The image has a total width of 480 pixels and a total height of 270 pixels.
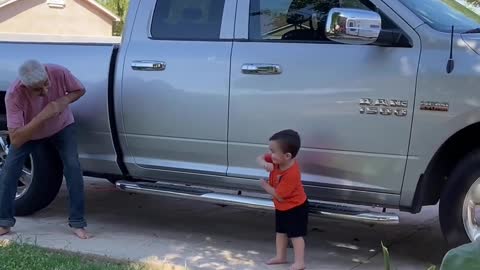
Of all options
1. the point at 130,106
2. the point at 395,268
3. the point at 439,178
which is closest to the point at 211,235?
the point at 130,106

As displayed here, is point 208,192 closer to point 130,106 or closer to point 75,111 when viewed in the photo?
point 130,106

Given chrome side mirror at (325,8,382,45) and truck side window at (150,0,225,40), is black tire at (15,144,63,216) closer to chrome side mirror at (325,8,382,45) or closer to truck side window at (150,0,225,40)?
truck side window at (150,0,225,40)

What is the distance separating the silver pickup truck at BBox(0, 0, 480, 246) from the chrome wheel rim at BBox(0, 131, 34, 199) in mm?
22

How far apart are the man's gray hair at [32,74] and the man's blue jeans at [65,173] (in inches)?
19.0

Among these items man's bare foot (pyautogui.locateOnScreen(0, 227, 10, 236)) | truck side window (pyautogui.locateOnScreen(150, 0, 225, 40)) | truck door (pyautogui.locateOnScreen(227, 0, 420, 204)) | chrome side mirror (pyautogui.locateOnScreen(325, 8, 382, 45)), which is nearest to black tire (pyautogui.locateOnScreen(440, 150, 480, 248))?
truck door (pyautogui.locateOnScreen(227, 0, 420, 204))

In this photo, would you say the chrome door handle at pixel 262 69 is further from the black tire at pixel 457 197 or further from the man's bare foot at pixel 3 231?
the man's bare foot at pixel 3 231

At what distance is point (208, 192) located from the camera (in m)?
5.04

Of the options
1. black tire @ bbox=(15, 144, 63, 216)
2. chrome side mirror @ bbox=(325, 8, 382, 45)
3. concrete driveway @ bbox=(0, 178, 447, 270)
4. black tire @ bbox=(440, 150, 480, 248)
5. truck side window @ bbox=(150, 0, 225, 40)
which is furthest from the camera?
black tire @ bbox=(15, 144, 63, 216)

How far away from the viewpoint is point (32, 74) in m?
4.98

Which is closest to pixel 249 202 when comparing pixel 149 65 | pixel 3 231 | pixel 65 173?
pixel 149 65

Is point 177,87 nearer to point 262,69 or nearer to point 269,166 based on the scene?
point 262,69

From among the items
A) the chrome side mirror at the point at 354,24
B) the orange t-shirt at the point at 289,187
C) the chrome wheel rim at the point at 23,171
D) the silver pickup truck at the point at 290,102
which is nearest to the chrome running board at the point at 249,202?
the silver pickup truck at the point at 290,102

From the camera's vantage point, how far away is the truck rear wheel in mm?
5648

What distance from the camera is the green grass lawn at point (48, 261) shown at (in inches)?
175
